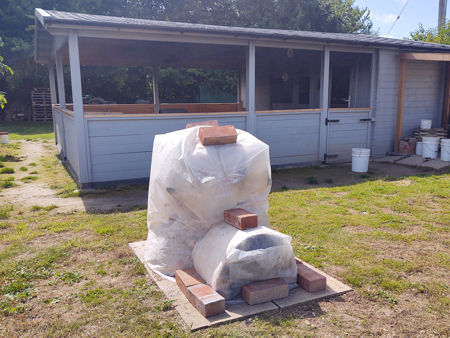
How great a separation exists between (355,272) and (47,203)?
181 inches

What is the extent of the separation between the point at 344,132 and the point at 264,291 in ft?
22.9

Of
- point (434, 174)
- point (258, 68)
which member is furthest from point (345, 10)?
point (434, 174)

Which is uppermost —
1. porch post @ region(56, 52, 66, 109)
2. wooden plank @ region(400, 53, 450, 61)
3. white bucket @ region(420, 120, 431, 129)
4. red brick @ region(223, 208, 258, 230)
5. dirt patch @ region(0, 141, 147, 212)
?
wooden plank @ region(400, 53, 450, 61)

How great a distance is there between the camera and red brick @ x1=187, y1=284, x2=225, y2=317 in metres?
2.60

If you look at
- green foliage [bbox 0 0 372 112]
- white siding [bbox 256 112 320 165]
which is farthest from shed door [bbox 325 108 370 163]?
green foliage [bbox 0 0 372 112]

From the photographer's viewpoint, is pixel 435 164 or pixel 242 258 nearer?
pixel 242 258

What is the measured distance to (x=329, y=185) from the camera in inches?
269

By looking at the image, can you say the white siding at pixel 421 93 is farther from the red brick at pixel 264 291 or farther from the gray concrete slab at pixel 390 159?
the red brick at pixel 264 291

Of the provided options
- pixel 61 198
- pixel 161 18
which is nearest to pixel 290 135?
pixel 61 198

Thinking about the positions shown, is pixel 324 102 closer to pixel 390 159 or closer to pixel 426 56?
pixel 390 159

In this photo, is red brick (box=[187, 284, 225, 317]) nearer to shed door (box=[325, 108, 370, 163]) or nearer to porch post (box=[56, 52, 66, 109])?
shed door (box=[325, 108, 370, 163])

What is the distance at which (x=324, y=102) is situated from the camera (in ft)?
28.1

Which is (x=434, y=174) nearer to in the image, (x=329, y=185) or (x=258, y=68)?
(x=329, y=185)

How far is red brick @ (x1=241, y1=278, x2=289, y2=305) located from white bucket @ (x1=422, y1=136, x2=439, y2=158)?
7516 millimetres
